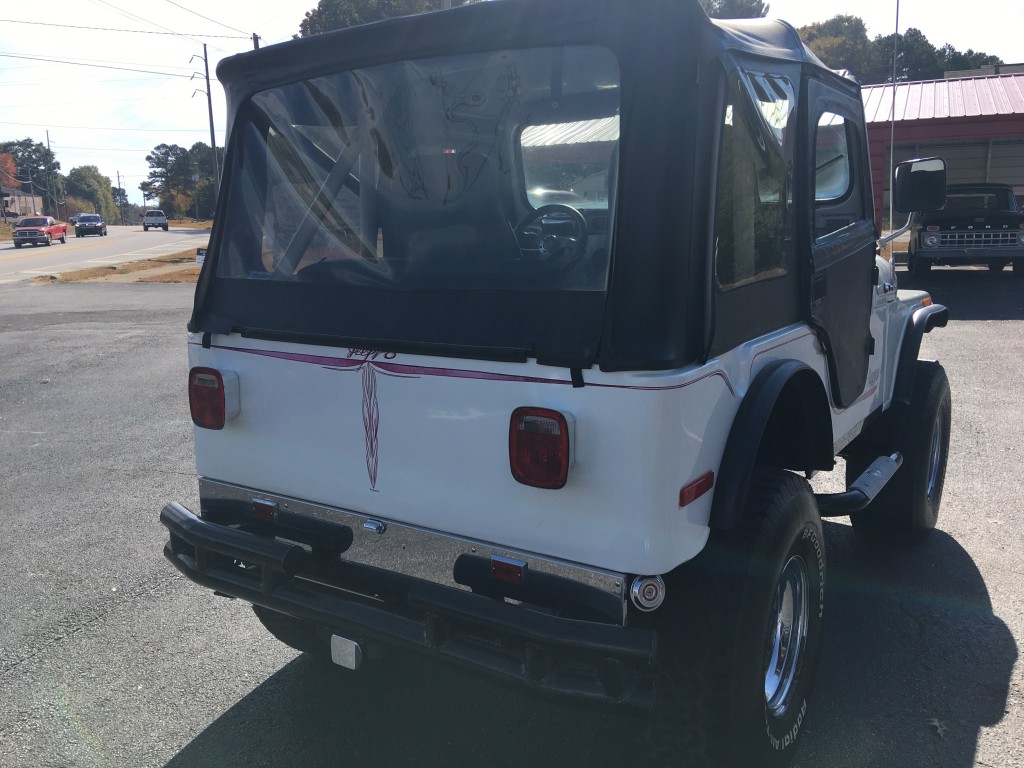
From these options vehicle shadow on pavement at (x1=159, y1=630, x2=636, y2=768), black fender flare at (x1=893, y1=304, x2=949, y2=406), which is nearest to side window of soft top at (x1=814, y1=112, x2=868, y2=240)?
black fender flare at (x1=893, y1=304, x2=949, y2=406)

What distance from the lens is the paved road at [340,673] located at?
3.16 meters

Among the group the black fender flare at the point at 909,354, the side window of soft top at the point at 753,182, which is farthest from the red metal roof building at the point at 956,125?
the side window of soft top at the point at 753,182

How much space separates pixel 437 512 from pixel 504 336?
0.59 m

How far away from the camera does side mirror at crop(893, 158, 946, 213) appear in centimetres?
422

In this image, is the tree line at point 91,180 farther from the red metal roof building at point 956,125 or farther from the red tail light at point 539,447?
the red tail light at point 539,447

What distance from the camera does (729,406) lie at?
8.78 feet

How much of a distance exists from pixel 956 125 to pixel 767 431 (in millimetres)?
20229

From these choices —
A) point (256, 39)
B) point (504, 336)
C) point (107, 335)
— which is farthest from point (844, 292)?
point (256, 39)

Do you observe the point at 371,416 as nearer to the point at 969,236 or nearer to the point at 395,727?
the point at 395,727

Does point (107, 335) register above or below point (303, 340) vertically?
below

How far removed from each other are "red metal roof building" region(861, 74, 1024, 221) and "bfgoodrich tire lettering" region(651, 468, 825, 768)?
617 inches

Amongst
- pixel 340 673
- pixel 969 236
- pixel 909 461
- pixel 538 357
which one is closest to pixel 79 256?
pixel 969 236

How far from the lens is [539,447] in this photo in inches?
96.4

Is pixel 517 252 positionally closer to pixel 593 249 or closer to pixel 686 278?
pixel 593 249
